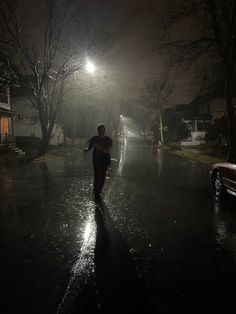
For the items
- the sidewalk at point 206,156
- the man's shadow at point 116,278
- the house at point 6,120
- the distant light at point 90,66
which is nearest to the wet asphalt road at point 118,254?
the man's shadow at point 116,278

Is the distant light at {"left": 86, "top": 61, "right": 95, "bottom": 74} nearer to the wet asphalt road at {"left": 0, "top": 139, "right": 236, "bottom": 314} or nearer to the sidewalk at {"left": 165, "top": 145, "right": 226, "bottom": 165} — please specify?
the sidewalk at {"left": 165, "top": 145, "right": 226, "bottom": 165}

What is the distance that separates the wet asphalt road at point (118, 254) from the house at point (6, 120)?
22.6m

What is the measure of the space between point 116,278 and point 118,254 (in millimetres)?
799

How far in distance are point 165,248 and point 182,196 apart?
441cm

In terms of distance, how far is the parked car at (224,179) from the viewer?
8.10 metres

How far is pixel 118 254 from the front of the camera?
15.6 feet

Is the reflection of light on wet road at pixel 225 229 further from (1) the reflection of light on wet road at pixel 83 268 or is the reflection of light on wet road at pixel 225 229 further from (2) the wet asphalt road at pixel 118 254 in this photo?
(1) the reflection of light on wet road at pixel 83 268

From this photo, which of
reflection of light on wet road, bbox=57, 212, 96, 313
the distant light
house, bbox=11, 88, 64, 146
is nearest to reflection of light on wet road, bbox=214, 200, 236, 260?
reflection of light on wet road, bbox=57, 212, 96, 313

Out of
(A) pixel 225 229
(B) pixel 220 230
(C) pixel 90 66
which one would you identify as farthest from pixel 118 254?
(C) pixel 90 66

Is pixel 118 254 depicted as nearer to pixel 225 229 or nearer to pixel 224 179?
pixel 225 229

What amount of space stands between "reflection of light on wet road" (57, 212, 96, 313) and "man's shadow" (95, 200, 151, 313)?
0.09 m

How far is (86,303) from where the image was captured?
338 centimetres

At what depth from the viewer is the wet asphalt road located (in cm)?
346

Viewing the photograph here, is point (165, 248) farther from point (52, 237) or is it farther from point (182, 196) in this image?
point (182, 196)
